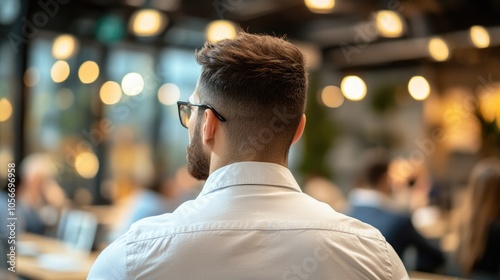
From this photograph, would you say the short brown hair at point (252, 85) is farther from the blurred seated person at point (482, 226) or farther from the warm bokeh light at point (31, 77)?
the warm bokeh light at point (31, 77)

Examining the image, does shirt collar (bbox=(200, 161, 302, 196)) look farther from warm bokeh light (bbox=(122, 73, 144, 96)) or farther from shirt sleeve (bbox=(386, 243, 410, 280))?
warm bokeh light (bbox=(122, 73, 144, 96))

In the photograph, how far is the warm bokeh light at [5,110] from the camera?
880 centimetres

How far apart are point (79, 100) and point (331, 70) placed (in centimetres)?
518

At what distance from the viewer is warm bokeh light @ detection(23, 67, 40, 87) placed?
9.05m

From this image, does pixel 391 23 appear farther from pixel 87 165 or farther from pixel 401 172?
pixel 87 165

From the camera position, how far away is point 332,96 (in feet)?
42.9

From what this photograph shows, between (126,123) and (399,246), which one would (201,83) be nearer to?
(399,246)

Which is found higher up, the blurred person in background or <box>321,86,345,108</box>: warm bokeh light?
<box>321,86,345,108</box>: warm bokeh light

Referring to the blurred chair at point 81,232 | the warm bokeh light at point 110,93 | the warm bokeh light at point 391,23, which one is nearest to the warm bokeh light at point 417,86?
the warm bokeh light at point 391,23

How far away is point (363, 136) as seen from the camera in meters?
12.9

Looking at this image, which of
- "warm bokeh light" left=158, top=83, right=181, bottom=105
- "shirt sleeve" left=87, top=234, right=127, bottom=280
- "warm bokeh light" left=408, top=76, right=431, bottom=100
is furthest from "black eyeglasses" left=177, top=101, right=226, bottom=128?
"warm bokeh light" left=158, top=83, right=181, bottom=105

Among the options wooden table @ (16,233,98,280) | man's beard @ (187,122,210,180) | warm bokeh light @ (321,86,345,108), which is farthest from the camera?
warm bokeh light @ (321,86,345,108)

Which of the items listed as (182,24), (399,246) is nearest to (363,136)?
(182,24)

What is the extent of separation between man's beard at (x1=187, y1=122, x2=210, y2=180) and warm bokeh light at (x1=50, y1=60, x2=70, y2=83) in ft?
28.0
